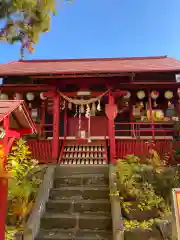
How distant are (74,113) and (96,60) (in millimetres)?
4871

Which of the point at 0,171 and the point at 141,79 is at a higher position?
the point at 141,79

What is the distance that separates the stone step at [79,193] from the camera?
6566 millimetres

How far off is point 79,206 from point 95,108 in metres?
5.40

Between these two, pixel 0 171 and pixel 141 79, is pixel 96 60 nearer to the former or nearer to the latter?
pixel 141 79

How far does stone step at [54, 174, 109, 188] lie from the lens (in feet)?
23.6

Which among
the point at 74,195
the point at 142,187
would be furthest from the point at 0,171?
the point at 142,187

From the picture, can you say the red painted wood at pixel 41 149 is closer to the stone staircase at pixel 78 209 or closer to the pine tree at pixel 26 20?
the stone staircase at pixel 78 209

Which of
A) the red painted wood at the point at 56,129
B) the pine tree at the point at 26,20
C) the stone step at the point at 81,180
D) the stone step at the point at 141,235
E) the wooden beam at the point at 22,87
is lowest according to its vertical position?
the stone step at the point at 141,235

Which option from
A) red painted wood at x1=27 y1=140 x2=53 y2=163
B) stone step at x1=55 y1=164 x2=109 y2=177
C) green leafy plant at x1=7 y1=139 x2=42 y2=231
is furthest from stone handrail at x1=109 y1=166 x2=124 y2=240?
red painted wood at x1=27 y1=140 x2=53 y2=163

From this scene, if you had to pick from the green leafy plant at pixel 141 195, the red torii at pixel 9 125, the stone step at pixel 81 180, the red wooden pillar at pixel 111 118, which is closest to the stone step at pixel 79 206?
the green leafy plant at pixel 141 195

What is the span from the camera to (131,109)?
37.0 ft

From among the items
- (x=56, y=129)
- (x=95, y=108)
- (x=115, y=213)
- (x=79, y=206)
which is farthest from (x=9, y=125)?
(x=95, y=108)

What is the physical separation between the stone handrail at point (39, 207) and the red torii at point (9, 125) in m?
1.15

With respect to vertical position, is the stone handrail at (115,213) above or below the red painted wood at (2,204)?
below
